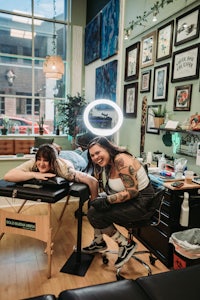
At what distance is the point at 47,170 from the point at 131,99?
1.84 m

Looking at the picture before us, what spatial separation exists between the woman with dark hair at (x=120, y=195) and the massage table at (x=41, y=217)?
0.76 feet

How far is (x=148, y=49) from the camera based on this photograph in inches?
121

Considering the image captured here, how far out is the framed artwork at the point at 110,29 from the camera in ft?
12.1

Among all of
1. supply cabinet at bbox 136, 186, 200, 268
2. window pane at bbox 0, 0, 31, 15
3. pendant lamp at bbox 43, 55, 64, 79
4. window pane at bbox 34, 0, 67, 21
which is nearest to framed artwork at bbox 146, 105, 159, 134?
supply cabinet at bbox 136, 186, 200, 268

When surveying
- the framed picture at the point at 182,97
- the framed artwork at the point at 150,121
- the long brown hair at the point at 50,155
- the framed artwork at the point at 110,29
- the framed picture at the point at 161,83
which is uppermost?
the framed artwork at the point at 110,29

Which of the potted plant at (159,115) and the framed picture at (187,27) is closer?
the framed picture at (187,27)

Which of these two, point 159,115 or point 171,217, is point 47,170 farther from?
point 159,115

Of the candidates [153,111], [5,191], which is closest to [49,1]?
[153,111]

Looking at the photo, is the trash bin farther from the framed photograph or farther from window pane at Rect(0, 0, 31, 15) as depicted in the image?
window pane at Rect(0, 0, 31, 15)

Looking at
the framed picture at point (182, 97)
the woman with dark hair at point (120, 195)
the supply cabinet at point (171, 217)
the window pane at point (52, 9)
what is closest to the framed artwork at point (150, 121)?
the framed picture at point (182, 97)

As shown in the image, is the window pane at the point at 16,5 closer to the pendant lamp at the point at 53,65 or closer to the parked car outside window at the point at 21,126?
the pendant lamp at the point at 53,65

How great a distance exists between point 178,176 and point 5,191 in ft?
5.16

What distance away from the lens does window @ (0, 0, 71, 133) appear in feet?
18.6

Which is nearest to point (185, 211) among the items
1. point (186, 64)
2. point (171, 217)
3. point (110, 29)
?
point (171, 217)
